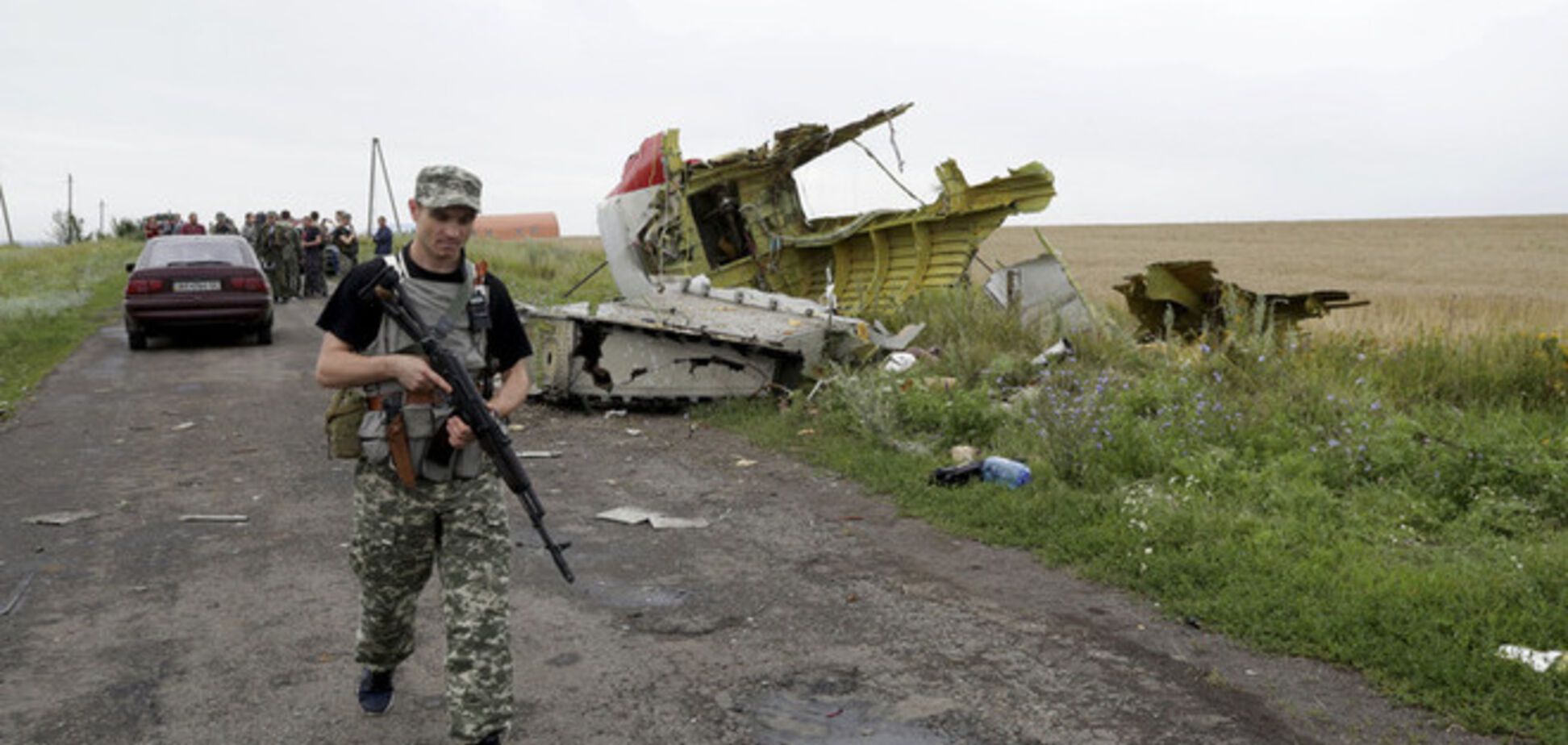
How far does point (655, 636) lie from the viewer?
4609 mm

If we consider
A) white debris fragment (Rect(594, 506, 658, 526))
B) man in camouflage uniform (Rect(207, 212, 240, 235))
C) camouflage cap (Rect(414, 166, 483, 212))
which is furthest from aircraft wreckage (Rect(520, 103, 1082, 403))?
man in camouflage uniform (Rect(207, 212, 240, 235))

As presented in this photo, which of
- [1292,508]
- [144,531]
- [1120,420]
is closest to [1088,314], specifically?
[1120,420]

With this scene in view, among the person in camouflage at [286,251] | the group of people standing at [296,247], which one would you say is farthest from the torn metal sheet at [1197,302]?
the person in camouflage at [286,251]

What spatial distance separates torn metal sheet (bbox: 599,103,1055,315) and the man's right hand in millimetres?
9014

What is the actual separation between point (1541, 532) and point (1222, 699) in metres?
2.48

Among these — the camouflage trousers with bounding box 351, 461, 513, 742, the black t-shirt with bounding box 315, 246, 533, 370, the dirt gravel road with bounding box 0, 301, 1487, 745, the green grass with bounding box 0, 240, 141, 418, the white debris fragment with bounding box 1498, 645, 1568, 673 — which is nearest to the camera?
the camouflage trousers with bounding box 351, 461, 513, 742

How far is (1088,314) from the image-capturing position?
10625mm

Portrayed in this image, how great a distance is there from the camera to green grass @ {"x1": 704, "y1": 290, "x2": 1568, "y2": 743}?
14.2ft

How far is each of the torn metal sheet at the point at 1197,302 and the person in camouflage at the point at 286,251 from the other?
1745cm

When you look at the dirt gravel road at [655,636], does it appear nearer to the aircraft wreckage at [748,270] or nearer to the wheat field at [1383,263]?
the aircraft wreckage at [748,270]

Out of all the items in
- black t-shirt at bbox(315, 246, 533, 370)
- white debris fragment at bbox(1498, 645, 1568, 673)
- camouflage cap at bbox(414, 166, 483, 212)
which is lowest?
white debris fragment at bbox(1498, 645, 1568, 673)

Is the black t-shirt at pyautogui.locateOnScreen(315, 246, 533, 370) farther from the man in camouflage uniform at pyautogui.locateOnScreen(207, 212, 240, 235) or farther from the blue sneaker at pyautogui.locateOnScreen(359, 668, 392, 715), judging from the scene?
the man in camouflage uniform at pyautogui.locateOnScreen(207, 212, 240, 235)

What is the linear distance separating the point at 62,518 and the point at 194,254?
9165 mm

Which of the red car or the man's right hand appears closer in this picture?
the man's right hand
